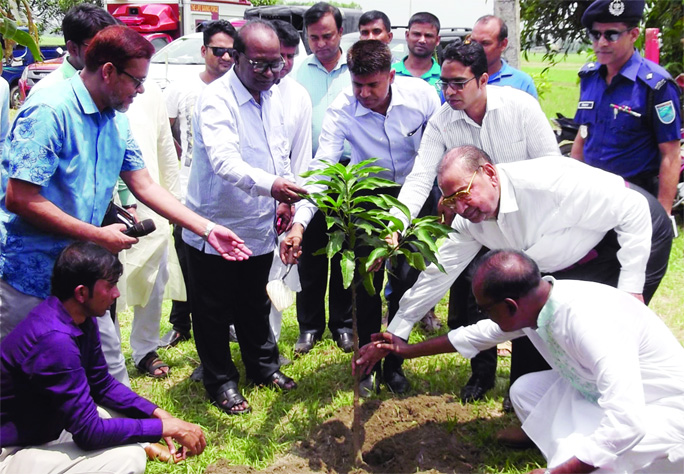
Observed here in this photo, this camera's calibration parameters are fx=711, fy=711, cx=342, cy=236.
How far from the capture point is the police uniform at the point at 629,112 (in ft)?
13.8

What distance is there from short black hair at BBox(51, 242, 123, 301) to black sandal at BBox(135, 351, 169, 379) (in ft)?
5.62

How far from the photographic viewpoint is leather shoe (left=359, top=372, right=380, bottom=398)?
155 inches

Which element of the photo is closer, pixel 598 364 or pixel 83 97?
pixel 598 364

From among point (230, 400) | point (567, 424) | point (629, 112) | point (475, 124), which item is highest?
point (475, 124)

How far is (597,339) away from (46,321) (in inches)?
80.9

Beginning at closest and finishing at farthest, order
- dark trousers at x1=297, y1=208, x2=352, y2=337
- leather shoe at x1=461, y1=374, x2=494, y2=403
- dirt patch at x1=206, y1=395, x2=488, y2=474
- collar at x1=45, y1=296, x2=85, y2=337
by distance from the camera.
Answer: collar at x1=45, y1=296, x2=85, y2=337 → dirt patch at x1=206, y1=395, x2=488, y2=474 → leather shoe at x1=461, y1=374, x2=494, y2=403 → dark trousers at x1=297, y1=208, x2=352, y2=337

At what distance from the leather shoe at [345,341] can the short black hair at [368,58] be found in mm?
1801

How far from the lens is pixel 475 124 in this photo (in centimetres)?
376

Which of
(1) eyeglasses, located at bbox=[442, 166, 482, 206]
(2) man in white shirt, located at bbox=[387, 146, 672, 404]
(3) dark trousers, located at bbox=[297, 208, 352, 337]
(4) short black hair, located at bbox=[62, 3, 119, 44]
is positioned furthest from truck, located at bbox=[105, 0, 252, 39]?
(1) eyeglasses, located at bbox=[442, 166, 482, 206]

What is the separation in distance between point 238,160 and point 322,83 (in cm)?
174

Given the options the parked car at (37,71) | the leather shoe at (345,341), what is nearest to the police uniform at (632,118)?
the leather shoe at (345,341)

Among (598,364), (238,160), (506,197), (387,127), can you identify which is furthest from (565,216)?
(238,160)

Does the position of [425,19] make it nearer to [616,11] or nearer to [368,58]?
[616,11]

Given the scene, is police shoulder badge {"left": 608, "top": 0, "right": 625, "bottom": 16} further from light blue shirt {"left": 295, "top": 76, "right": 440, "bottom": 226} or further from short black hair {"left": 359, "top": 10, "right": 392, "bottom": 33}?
short black hair {"left": 359, "top": 10, "right": 392, "bottom": 33}
